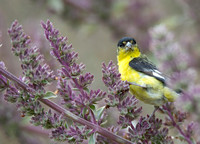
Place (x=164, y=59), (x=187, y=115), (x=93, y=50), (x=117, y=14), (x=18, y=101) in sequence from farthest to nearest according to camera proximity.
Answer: (x=93, y=50) → (x=117, y=14) → (x=187, y=115) → (x=18, y=101) → (x=164, y=59)

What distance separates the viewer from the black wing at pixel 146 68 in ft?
11.2

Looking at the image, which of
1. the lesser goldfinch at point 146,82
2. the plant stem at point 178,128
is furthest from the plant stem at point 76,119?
the lesser goldfinch at point 146,82

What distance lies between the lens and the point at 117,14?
5.21 metres

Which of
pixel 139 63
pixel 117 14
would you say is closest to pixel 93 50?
pixel 117 14

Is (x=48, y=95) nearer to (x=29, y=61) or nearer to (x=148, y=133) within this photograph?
(x=29, y=61)

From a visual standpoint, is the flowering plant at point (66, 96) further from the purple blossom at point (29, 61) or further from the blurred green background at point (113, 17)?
the blurred green background at point (113, 17)

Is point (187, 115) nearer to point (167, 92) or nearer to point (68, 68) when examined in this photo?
point (167, 92)

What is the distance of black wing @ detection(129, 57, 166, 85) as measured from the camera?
11.2 feet

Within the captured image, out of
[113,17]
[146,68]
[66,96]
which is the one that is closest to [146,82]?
[146,68]

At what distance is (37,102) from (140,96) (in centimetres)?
147

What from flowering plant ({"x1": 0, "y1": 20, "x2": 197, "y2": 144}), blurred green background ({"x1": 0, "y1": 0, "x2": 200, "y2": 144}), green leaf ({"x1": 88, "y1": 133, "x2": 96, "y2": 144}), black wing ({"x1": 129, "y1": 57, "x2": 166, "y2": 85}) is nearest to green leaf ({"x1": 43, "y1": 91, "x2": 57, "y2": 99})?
flowering plant ({"x1": 0, "y1": 20, "x2": 197, "y2": 144})

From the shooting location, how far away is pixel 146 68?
3549 millimetres

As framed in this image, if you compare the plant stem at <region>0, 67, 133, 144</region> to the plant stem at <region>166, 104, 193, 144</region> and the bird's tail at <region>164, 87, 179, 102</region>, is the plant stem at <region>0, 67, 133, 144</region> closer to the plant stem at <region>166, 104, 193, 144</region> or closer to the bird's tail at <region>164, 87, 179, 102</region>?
the plant stem at <region>166, 104, 193, 144</region>

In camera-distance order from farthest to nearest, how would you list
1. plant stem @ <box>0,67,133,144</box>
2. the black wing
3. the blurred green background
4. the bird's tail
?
the blurred green background < the black wing < the bird's tail < plant stem @ <box>0,67,133,144</box>
